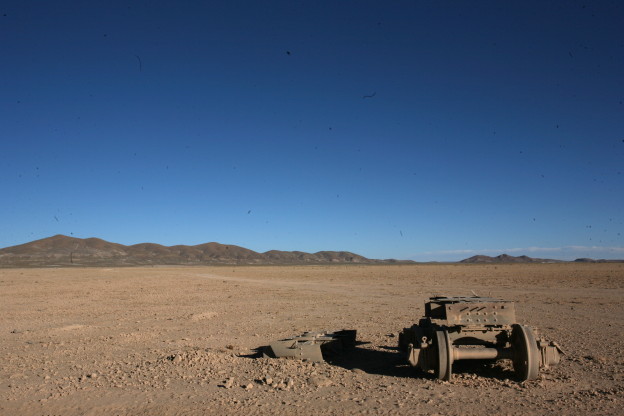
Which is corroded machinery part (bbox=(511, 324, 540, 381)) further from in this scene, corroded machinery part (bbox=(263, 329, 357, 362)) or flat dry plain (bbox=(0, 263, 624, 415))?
corroded machinery part (bbox=(263, 329, 357, 362))

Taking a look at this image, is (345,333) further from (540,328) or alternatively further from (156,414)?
(540,328)

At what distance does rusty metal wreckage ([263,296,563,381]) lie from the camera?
25.0ft

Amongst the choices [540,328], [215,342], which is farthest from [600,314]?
[215,342]

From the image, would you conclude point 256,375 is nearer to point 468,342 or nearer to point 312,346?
point 312,346

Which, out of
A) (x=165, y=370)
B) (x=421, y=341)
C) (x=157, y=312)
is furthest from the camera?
(x=157, y=312)

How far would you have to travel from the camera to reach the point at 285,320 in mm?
15570

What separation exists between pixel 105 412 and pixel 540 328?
11.8 m

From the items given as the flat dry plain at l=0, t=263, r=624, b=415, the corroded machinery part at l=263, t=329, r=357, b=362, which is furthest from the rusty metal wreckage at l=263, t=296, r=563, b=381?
the flat dry plain at l=0, t=263, r=624, b=415

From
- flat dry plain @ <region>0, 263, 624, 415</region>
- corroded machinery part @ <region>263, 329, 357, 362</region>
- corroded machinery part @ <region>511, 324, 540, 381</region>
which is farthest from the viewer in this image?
corroded machinery part @ <region>263, 329, 357, 362</region>

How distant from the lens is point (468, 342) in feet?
26.8

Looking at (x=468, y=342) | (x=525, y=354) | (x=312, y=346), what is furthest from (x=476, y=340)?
(x=312, y=346)

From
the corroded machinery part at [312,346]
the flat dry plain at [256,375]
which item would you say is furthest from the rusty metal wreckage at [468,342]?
the flat dry plain at [256,375]

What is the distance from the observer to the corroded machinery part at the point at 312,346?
9234mm

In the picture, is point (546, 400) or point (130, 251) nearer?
point (546, 400)
